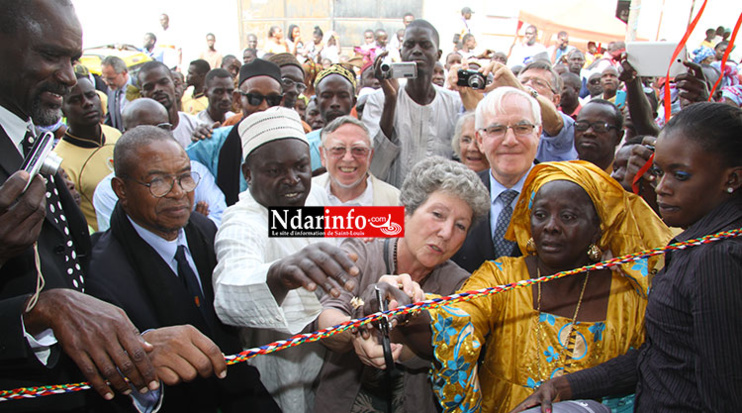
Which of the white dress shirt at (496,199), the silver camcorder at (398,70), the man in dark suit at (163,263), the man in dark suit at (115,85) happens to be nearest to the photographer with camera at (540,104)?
the silver camcorder at (398,70)

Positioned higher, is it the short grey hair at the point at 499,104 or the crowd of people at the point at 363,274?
the short grey hair at the point at 499,104

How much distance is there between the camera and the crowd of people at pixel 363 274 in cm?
173

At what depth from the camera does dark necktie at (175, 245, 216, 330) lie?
2.33 m

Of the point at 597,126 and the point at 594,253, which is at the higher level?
the point at 597,126

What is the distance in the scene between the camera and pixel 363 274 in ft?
8.35

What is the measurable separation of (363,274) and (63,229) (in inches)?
54.2

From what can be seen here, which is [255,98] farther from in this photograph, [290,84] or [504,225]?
Answer: [504,225]

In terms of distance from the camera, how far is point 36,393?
1.62 meters

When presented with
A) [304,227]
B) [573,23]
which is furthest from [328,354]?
[573,23]

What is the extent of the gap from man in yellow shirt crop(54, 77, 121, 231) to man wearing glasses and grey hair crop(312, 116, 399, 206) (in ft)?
6.23

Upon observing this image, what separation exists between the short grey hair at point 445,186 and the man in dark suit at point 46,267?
1.45m

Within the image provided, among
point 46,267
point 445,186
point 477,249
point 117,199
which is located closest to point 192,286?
point 46,267

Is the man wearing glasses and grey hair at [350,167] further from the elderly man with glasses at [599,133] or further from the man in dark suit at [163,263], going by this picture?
the elderly man with glasses at [599,133]

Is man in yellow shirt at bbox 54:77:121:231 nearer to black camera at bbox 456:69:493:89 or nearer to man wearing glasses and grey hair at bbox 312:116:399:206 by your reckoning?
man wearing glasses and grey hair at bbox 312:116:399:206
